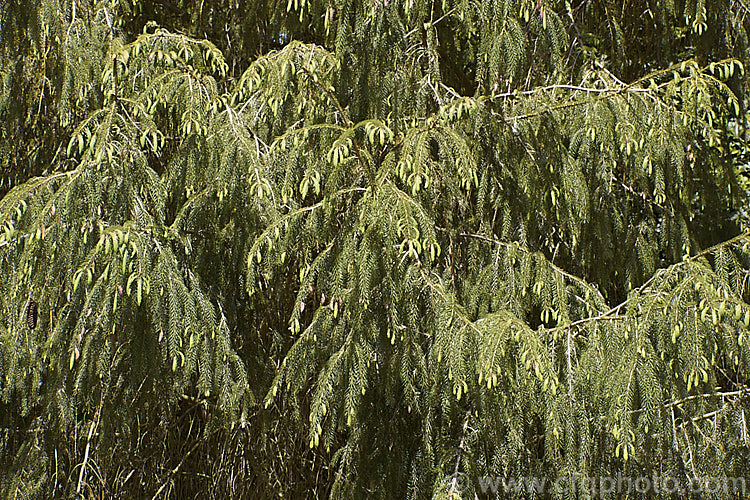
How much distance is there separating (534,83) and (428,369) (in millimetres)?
1121

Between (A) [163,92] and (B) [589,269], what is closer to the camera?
(A) [163,92]

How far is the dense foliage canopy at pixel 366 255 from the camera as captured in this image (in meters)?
1.96

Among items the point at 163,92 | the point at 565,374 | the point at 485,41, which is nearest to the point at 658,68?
the point at 485,41

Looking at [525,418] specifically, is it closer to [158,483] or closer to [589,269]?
[589,269]

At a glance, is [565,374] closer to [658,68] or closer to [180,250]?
[180,250]

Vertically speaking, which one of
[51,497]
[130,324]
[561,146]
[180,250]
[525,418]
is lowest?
[51,497]

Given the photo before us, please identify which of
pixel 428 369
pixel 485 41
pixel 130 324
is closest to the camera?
pixel 130 324

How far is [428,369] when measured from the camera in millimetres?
2105

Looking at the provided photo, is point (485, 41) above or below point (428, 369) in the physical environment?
above

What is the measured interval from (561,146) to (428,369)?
28.6 inches

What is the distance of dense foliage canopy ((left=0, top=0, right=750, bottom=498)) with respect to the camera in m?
1.96

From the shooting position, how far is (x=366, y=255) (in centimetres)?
195

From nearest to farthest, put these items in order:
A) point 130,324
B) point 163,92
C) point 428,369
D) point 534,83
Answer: point 130,324 < point 428,369 < point 163,92 < point 534,83

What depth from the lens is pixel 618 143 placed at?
2.31 metres
